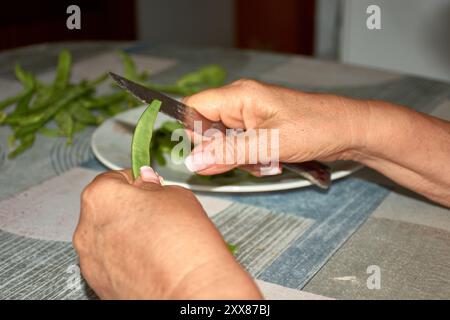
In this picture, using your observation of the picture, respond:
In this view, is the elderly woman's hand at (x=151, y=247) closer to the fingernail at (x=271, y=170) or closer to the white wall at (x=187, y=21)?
the fingernail at (x=271, y=170)

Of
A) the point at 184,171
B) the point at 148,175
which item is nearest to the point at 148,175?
the point at 148,175

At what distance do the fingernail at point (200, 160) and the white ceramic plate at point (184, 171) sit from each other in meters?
0.13

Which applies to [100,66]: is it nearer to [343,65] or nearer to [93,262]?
[343,65]

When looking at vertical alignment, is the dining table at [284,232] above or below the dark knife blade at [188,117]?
below

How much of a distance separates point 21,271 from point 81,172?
1.00 ft

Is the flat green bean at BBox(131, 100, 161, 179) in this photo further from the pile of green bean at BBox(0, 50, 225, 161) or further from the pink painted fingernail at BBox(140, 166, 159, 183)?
the pile of green bean at BBox(0, 50, 225, 161)

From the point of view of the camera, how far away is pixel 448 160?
844 mm

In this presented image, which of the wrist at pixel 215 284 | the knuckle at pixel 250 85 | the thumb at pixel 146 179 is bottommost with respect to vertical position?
the wrist at pixel 215 284

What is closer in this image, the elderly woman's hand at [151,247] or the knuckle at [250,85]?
the elderly woman's hand at [151,247]

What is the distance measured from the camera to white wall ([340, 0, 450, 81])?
2.54 metres

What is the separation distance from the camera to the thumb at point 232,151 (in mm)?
751

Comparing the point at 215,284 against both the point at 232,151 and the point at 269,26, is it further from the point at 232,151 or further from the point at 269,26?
the point at 269,26

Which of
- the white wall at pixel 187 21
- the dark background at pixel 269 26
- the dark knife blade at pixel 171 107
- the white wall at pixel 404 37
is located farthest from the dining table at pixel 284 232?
the white wall at pixel 187 21

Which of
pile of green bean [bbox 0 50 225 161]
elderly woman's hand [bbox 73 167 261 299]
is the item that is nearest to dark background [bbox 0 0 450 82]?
pile of green bean [bbox 0 50 225 161]
